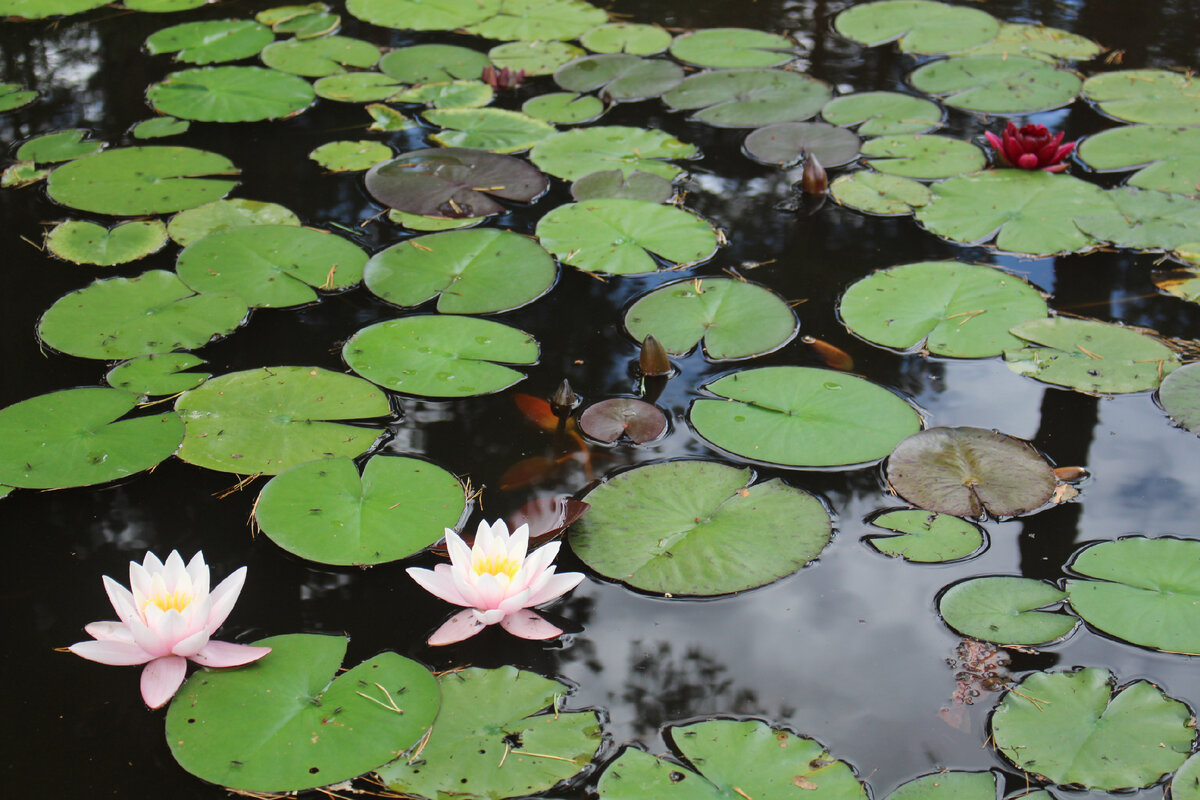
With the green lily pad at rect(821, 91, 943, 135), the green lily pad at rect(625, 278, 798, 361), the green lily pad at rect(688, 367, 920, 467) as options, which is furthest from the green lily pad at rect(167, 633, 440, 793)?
the green lily pad at rect(821, 91, 943, 135)

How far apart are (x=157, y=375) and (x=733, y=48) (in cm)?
343

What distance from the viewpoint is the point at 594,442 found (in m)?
2.45

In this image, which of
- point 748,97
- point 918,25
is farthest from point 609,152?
point 918,25

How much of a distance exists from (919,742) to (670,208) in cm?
221

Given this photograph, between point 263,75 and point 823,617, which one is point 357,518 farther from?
point 263,75

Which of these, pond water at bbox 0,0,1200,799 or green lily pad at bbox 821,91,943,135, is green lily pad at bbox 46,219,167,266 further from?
green lily pad at bbox 821,91,943,135

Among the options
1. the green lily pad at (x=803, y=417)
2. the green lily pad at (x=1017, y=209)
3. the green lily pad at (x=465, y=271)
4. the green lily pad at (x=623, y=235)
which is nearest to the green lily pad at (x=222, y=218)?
the green lily pad at (x=465, y=271)

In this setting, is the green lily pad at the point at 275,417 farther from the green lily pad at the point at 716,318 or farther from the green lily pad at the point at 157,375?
the green lily pad at the point at 716,318

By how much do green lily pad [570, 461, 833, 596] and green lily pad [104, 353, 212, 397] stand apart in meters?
1.22

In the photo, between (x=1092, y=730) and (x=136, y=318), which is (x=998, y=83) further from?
(x=136, y=318)

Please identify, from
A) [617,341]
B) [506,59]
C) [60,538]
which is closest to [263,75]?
[506,59]

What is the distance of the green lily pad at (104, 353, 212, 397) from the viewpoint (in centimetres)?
253

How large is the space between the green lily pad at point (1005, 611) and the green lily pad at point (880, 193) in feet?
6.08

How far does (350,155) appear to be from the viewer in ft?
12.4
